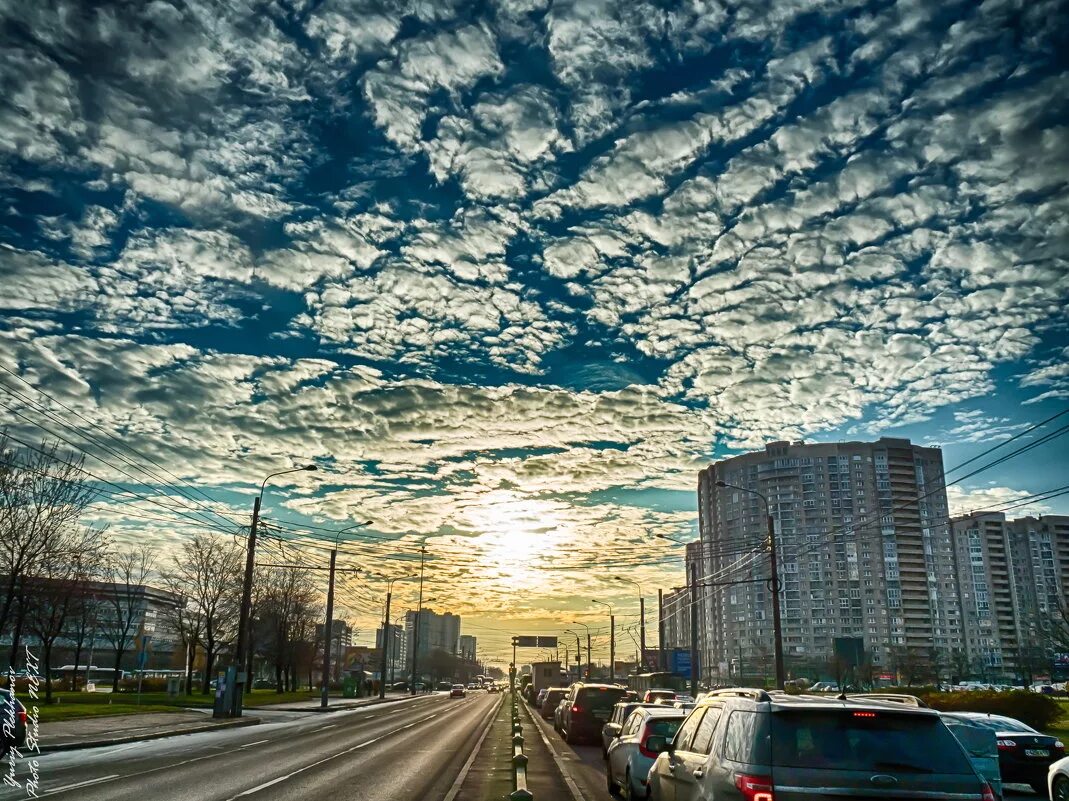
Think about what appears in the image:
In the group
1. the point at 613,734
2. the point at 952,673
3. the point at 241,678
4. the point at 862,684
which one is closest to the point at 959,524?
the point at 952,673

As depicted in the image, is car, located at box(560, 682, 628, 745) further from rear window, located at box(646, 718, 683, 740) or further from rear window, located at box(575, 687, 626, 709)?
rear window, located at box(646, 718, 683, 740)

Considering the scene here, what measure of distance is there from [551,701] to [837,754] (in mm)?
40497

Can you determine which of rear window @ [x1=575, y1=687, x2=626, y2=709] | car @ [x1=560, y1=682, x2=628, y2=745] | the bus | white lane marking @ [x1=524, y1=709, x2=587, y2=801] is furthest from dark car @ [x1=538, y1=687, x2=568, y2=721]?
white lane marking @ [x1=524, y1=709, x2=587, y2=801]

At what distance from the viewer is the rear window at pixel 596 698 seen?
2659 cm

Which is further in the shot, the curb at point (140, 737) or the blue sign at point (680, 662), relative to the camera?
the blue sign at point (680, 662)

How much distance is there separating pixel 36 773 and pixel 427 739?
14046mm

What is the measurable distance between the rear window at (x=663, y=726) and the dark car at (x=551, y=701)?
97.0ft

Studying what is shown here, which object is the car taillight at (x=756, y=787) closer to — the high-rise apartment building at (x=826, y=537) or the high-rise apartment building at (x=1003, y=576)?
the high-rise apartment building at (x=826, y=537)

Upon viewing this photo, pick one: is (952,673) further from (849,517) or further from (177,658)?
(177,658)

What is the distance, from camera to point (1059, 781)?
467 inches

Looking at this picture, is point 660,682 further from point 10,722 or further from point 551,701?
point 10,722

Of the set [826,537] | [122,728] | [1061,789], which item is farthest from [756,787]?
[826,537]

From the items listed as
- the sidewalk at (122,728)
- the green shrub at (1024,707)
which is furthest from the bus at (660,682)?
the sidewalk at (122,728)

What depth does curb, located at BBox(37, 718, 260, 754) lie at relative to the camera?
65.9 feet
